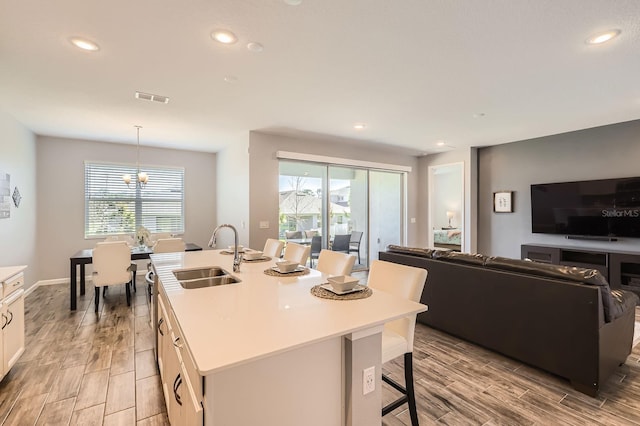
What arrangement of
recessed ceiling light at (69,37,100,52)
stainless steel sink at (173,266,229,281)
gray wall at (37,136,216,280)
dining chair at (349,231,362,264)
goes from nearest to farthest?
1. recessed ceiling light at (69,37,100,52)
2. stainless steel sink at (173,266,229,281)
3. gray wall at (37,136,216,280)
4. dining chair at (349,231,362,264)

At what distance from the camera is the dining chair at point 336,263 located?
229 centimetres

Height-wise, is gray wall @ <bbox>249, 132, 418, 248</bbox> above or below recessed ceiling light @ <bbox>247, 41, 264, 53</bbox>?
below

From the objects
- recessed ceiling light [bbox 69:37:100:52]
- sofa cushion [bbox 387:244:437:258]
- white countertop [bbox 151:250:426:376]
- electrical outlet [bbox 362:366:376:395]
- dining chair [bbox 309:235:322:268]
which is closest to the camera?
white countertop [bbox 151:250:426:376]

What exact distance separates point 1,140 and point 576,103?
23.1ft

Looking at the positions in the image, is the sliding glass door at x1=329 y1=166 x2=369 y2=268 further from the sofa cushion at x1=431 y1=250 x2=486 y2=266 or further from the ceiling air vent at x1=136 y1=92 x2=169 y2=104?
the ceiling air vent at x1=136 y1=92 x2=169 y2=104

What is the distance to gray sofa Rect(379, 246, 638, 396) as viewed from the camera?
6.86 ft

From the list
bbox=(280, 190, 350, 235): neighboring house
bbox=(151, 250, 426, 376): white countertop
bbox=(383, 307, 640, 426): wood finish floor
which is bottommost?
bbox=(383, 307, 640, 426): wood finish floor

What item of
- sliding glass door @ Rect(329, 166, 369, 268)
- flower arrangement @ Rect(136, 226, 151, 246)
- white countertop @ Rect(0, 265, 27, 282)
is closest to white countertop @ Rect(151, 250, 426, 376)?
white countertop @ Rect(0, 265, 27, 282)

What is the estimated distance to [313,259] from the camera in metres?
5.71

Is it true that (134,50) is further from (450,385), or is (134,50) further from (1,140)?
(450,385)

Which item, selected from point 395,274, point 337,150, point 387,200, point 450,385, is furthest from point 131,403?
point 387,200

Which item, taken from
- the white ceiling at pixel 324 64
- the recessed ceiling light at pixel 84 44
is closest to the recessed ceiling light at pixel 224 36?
the white ceiling at pixel 324 64

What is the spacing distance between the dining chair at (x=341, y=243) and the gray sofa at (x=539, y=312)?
2781 mm

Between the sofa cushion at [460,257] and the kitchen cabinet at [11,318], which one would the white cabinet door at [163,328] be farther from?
the sofa cushion at [460,257]
